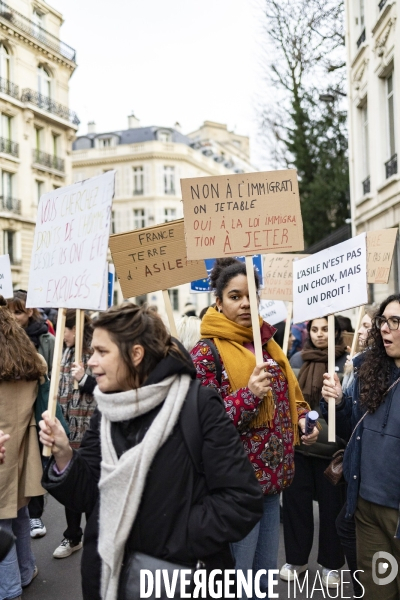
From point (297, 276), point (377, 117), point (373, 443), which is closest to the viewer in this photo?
point (373, 443)

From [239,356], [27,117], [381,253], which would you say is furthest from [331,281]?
[27,117]

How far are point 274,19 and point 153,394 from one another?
17797mm

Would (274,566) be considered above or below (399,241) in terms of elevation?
below

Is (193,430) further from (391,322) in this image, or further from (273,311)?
(273,311)

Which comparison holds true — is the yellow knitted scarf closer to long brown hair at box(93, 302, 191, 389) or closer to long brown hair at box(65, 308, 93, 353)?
Result: long brown hair at box(93, 302, 191, 389)

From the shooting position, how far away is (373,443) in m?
3.06

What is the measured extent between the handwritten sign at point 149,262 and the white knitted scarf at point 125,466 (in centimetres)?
174

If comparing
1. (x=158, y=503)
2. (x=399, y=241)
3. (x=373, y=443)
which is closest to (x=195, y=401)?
(x=158, y=503)

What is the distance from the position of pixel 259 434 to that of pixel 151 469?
0.99 meters

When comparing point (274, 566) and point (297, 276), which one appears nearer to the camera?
point (274, 566)

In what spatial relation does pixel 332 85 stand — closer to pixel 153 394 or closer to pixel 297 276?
pixel 297 276

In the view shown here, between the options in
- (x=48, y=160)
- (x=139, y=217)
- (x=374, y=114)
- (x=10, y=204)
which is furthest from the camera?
(x=139, y=217)

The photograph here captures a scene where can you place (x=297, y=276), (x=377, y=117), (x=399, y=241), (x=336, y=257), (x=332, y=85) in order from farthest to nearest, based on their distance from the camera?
(x=332, y=85)
(x=377, y=117)
(x=399, y=241)
(x=297, y=276)
(x=336, y=257)

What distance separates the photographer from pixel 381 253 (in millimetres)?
5172
